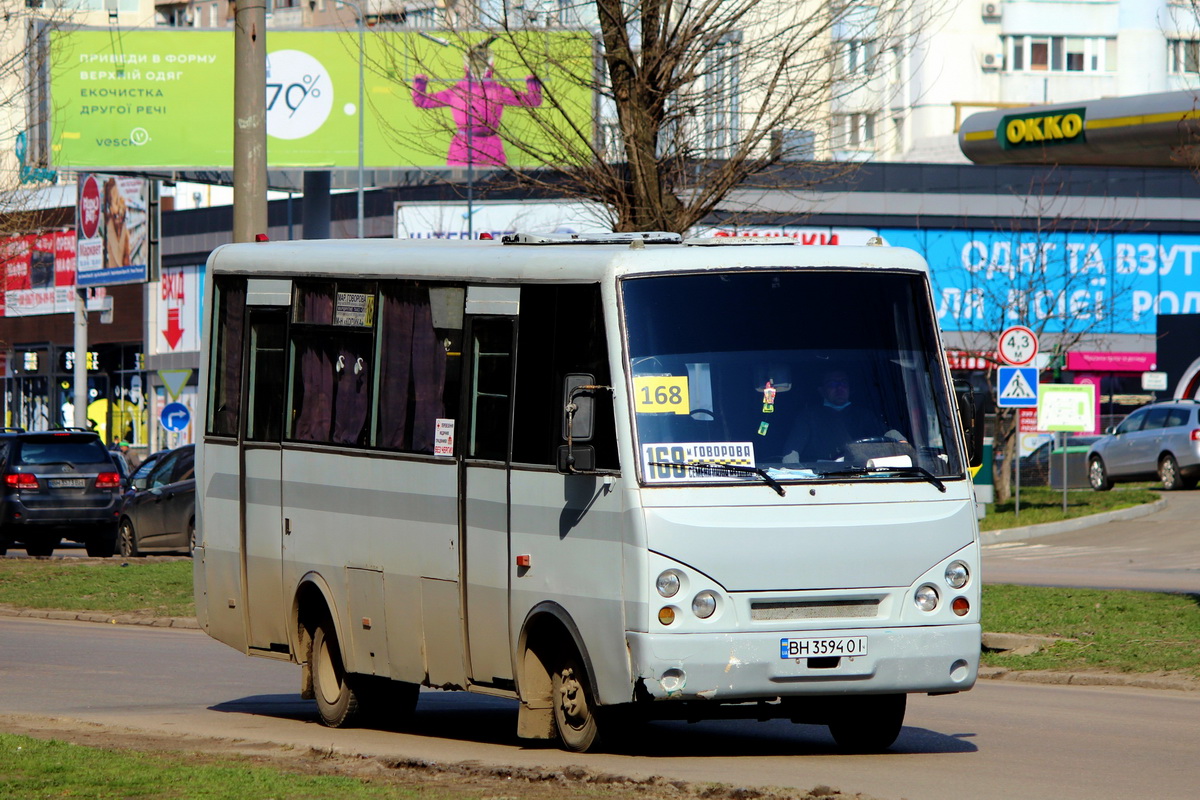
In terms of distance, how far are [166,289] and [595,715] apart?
59.6 m

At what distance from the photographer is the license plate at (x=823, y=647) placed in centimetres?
987

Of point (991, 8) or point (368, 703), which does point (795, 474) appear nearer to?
point (368, 703)

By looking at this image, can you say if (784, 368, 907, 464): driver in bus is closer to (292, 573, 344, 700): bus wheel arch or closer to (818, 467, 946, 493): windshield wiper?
(818, 467, 946, 493): windshield wiper

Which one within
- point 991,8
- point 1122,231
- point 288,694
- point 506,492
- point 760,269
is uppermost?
point 991,8

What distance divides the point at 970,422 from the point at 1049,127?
39.6ft

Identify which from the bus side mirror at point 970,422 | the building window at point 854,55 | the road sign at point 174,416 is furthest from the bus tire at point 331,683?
the road sign at point 174,416

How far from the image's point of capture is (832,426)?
10211mm

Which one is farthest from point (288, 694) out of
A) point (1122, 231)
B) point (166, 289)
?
point (166, 289)

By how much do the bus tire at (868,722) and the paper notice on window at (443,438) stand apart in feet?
8.08

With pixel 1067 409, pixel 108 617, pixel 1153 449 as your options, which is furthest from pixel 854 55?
pixel 1153 449

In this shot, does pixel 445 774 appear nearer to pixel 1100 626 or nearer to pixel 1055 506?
pixel 1100 626

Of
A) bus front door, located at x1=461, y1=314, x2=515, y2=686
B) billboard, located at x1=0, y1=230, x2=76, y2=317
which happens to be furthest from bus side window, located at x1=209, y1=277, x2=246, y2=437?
billboard, located at x1=0, y1=230, x2=76, y2=317

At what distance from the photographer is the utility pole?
55.7 ft

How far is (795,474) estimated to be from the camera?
33.0 ft
